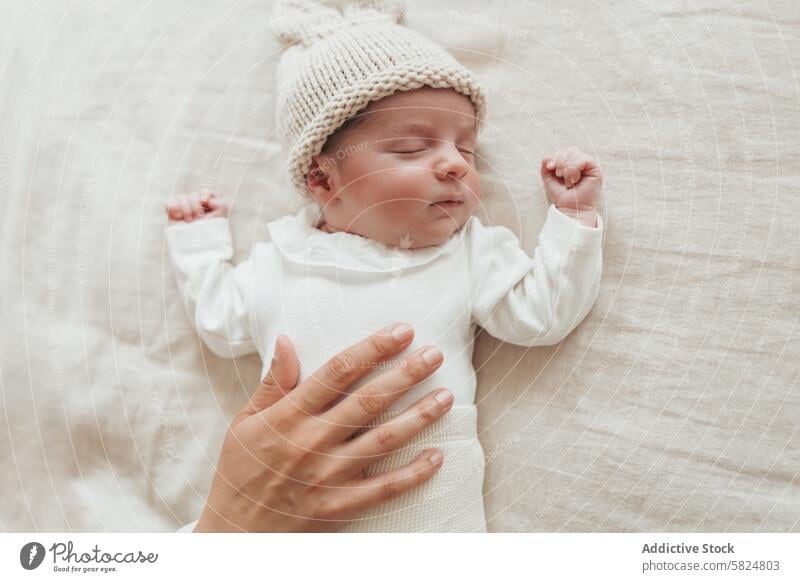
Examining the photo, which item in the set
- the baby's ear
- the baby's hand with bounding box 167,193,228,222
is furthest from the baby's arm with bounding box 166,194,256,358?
the baby's ear

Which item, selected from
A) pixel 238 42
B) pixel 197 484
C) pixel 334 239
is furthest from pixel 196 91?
pixel 197 484

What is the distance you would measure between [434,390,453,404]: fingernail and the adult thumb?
5.3 inches

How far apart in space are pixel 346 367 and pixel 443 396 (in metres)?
0.09

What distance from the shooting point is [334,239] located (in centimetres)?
59

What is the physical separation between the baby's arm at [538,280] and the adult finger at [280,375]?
177 mm

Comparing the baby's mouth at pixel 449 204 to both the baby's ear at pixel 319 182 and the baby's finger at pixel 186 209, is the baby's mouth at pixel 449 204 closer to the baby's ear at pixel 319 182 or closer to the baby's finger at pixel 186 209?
the baby's ear at pixel 319 182

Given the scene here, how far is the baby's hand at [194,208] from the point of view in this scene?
25.3 inches

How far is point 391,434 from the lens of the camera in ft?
1.72

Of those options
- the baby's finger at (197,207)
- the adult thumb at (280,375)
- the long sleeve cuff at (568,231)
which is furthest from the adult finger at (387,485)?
the baby's finger at (197,207)

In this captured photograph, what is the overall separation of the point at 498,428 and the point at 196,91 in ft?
1.60

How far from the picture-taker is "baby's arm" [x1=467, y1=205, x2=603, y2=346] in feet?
1.75

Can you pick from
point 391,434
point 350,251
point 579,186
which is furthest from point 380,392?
point 579,186

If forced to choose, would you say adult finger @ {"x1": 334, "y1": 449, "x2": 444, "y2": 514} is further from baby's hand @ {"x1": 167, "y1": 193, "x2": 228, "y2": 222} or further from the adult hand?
baby's hand @ {"x1": 167, "y1": 193, "x2": 228, "y2": 222}
